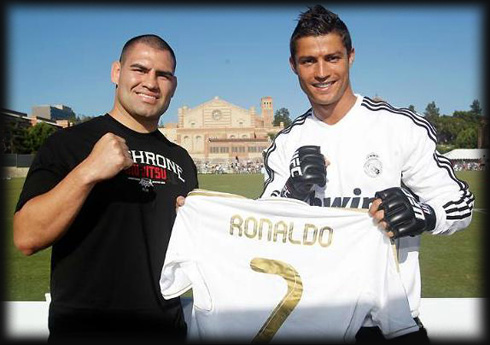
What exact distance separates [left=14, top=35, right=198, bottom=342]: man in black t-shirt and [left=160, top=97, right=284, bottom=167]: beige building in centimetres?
7039

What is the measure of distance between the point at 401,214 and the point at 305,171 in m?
0.64

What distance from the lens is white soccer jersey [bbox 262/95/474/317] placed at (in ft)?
8.59

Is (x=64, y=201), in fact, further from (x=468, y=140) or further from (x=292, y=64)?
(x=468, y=140)

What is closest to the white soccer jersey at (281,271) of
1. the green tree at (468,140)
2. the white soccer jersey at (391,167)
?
the white soccer jersey at (391,167)

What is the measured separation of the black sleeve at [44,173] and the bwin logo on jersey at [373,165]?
1.84 meters

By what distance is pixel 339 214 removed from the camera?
258cm

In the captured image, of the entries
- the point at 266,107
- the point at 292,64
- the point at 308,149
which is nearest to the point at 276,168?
the point at 308,149

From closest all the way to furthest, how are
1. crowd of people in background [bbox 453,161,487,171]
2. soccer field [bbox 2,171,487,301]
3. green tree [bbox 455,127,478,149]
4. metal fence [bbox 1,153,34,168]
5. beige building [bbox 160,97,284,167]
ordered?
soccer field [bbox 2,171,487,301] → metal fence [bbox 1,153,34,168] → crowd of people in background [bbox 453,161,487,171] → green tree [bbox 455,127,478,149] → beige building [bbox 160,97,284,167]

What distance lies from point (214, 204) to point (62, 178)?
91 cm

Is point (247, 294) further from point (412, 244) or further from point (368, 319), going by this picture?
point (412, 244)

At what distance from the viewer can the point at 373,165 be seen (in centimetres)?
273

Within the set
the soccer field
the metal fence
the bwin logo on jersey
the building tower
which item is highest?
the building tower

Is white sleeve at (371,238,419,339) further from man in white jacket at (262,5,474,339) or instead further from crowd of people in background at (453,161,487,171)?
crowd of people in background at (453,161,487,171)

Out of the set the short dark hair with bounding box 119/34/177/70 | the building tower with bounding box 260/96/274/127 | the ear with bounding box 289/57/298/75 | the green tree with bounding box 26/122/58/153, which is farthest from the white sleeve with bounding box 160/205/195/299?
the building tower with bounding box 260/96/274/127
